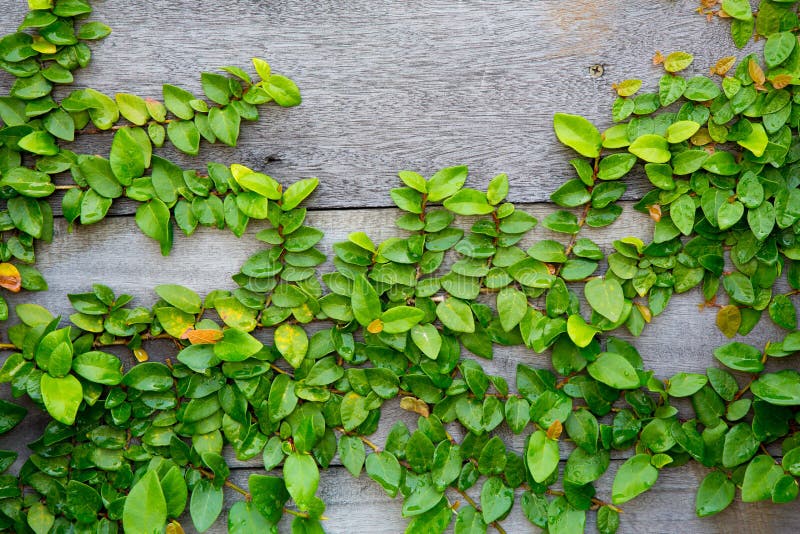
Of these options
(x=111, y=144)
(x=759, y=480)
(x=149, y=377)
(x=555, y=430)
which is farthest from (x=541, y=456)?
(x=111, y=144)

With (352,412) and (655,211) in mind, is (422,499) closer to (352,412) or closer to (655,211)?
(352,412)

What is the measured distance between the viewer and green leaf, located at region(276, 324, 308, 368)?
104 centimetres

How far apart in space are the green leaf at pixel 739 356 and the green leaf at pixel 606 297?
204 millimetres

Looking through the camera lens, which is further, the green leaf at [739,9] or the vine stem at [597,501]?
the vine stem at [597,501]

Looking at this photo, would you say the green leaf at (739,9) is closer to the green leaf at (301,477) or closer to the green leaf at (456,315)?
the green leaf at (456,315)

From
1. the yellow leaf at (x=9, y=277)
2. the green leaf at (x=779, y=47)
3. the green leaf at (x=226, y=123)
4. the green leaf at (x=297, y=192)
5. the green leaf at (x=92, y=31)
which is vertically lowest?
the yellow leaf at (x=9, y=277)

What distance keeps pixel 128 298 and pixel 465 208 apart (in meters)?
0.63

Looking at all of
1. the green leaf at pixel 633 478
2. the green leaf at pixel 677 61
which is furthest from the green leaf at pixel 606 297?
the green leaf at pixel 677 61

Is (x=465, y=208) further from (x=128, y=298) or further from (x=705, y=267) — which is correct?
(x=128, y=298)

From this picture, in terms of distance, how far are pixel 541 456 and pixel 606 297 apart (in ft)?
1.01

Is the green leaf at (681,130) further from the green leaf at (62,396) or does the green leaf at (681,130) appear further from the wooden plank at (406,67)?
the green leaf at (62,396)

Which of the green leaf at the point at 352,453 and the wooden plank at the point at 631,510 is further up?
the green leaf at the point at 352,453

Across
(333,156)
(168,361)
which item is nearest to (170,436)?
(168,361)

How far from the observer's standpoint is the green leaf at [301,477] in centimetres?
101
